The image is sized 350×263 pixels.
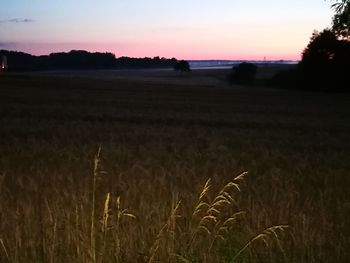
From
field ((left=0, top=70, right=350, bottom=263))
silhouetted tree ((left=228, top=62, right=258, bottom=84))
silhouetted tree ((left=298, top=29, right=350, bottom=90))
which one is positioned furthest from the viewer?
silhouetted tree ((left=228, top=62, right=258, bottom=84))

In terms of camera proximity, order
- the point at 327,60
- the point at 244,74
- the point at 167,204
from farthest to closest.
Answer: the point at 244,74
the point at 327,60
the point at 167,204

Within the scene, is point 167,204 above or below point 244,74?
above

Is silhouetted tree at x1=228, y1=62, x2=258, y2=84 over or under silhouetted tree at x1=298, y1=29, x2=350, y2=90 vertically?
under

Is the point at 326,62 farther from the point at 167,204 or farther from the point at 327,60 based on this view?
the point at 167,204

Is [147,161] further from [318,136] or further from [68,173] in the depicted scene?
[318,136]

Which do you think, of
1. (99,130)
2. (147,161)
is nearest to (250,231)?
(147,161)

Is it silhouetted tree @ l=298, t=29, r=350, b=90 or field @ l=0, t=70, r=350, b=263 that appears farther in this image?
silhouetted tree @ l=298, t=29, r=350, b=90

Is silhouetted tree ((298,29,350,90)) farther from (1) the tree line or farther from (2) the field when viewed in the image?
(2) the field

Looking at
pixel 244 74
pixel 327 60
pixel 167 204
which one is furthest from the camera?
pixel 244 74

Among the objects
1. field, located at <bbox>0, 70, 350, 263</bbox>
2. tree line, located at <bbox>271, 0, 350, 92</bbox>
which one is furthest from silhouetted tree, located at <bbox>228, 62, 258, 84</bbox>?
field, located at <bbox>0, 70, 350, 263</bbox>

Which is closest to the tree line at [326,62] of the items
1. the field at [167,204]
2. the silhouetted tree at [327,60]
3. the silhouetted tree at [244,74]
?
the silhouetted tree at [327,60]

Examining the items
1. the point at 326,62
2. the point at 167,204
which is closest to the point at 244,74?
the point at 326,62

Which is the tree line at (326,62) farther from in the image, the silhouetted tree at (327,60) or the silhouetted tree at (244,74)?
the silhouetted tree at (244,74)

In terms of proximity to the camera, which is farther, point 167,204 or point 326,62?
point 326,62
